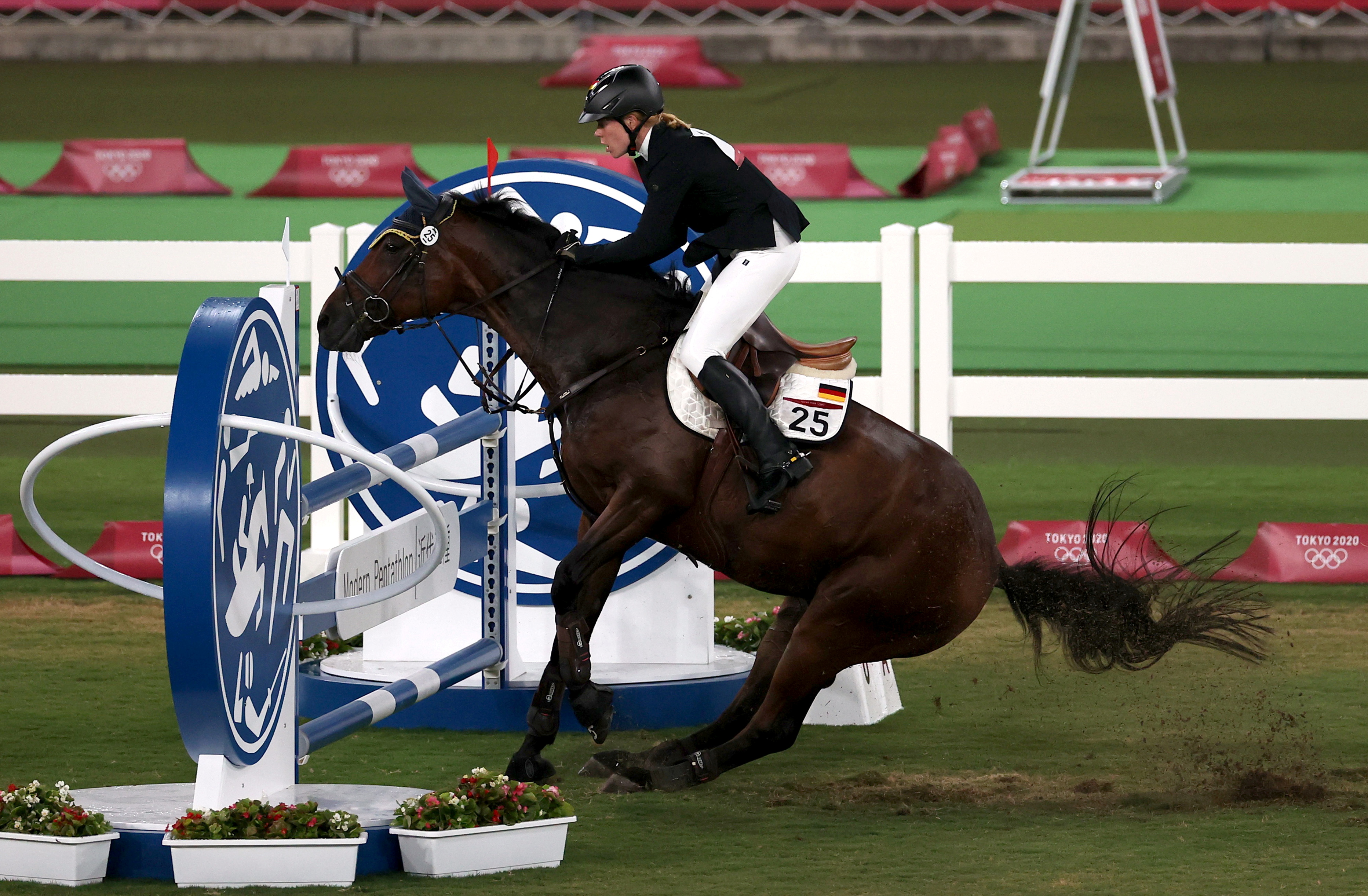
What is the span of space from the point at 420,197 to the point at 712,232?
0.84 meters

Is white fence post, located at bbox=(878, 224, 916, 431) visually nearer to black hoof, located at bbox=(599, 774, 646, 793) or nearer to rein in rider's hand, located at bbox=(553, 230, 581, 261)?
rein in rider's hand, located at bbox=(553, 230, 581, 261)

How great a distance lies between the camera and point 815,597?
573 centimetres

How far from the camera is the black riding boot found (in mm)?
5543

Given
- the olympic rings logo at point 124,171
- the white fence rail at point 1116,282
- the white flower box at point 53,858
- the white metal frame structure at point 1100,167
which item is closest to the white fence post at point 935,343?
the white fence rail at point 1116,282

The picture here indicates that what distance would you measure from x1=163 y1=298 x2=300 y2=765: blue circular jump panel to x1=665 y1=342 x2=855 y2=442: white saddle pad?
45.2 inches

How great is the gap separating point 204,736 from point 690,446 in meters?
1.68

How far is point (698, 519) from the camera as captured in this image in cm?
575

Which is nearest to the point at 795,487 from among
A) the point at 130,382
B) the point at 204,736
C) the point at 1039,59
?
the point at 204,736

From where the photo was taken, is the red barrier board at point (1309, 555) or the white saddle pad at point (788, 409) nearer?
the white saddle pad at point (788, 409)

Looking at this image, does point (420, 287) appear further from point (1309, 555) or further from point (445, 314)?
point (1309, 555)

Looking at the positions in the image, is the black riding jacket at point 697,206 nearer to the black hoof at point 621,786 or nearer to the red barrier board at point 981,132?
the black hoof at point 621,786

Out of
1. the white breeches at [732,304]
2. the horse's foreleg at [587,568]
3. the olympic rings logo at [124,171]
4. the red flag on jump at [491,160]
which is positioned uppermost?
the olympic rings logo at [124,171]

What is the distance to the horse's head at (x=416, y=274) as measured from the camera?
19.0 feet

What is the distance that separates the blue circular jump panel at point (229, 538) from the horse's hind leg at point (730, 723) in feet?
3.79
